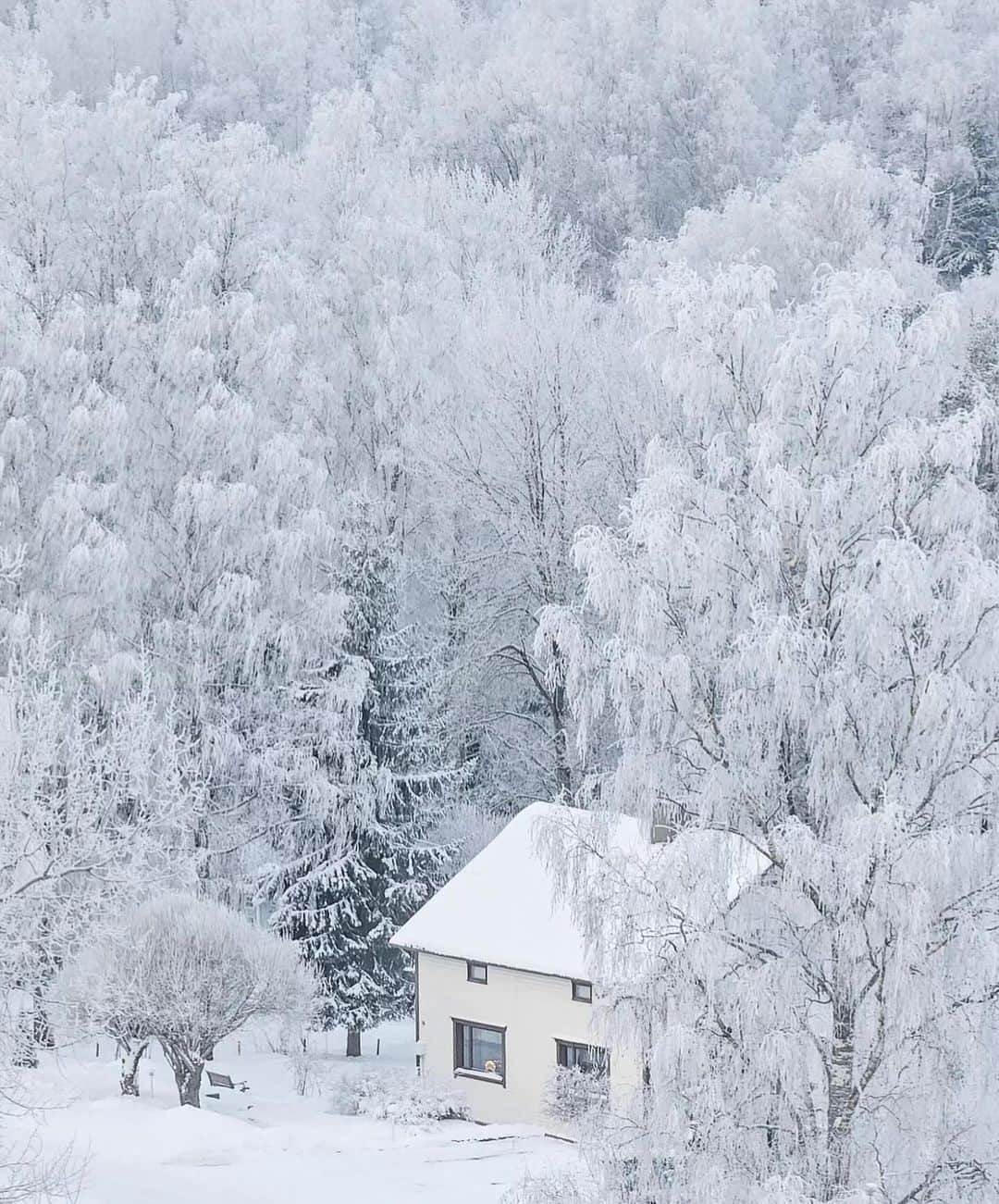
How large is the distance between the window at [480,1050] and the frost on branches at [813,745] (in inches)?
360

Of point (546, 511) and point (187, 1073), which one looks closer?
point (187, 1073)

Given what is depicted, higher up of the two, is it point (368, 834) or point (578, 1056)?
point (368, 834)

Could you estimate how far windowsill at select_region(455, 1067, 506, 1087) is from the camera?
2036 centimetres

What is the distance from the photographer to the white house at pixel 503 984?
1967 cm

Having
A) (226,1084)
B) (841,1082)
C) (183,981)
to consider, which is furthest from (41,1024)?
(841,1082)

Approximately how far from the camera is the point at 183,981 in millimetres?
19406

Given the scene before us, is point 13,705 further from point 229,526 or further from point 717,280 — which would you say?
point 229,526

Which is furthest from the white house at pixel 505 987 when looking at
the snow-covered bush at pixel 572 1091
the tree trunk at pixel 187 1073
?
the tree trunk at pixel 187 1073

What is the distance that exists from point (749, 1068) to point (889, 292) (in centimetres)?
575

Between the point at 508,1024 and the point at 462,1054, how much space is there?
1.02 meters

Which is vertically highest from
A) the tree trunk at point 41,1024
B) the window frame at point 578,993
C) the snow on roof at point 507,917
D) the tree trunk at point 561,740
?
the tree trunk at point 561,740

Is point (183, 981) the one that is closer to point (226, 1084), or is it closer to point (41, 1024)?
point (41, 1024)

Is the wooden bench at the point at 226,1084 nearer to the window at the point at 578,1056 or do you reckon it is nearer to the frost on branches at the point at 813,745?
the window at the point at 578,1056

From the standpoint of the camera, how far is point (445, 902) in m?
21.4
